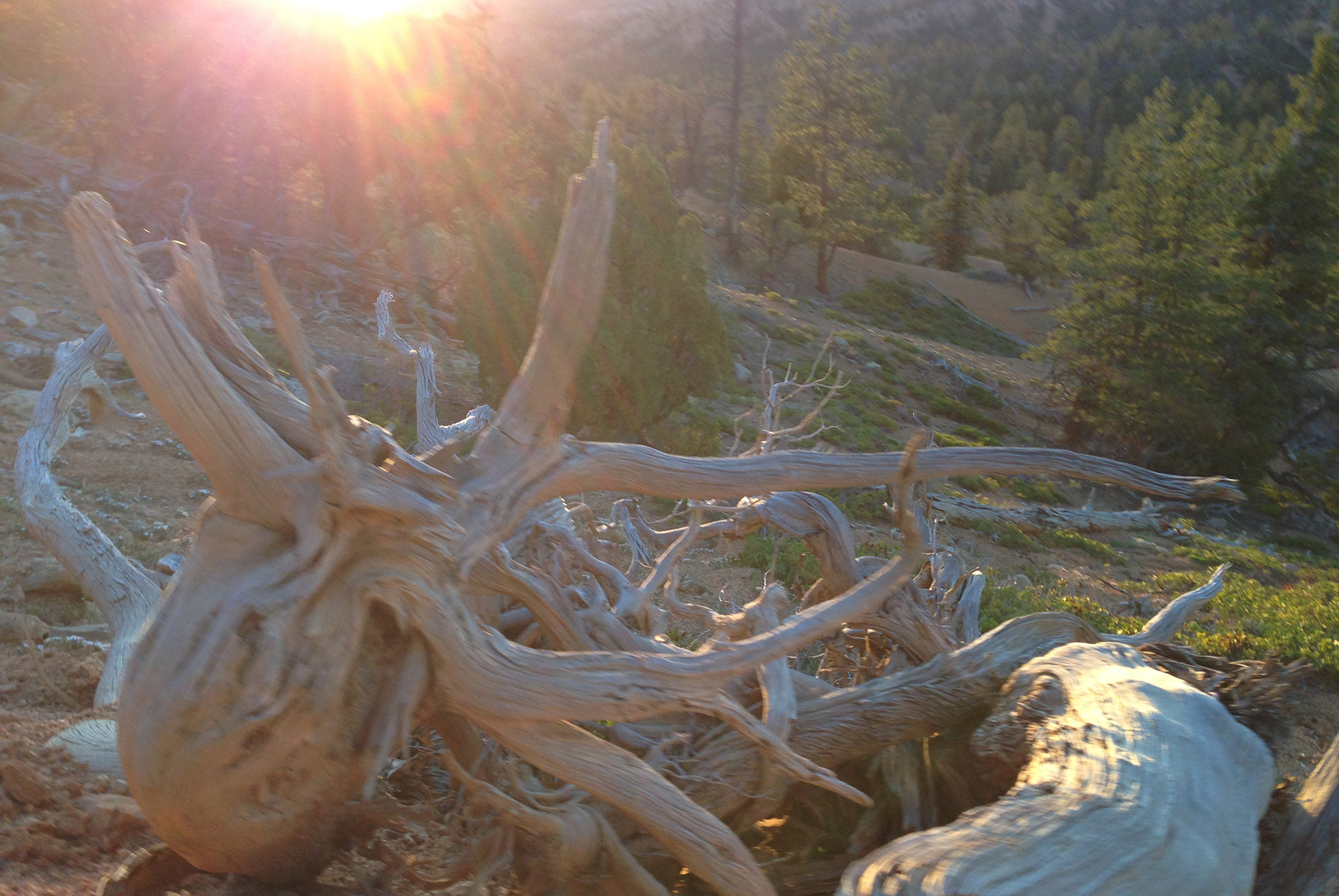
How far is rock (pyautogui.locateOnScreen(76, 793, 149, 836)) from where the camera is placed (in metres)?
2.68

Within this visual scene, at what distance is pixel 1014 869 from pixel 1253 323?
19.6m

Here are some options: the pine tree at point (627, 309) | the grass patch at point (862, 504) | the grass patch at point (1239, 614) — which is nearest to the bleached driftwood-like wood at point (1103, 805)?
the grass patch at point (1239, 614)

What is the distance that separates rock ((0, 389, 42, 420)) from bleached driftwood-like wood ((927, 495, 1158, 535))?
8.54 m

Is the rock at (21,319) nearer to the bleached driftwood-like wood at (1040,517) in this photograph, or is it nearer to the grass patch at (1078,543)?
the bleached driftwood-like wood at (1040,517)

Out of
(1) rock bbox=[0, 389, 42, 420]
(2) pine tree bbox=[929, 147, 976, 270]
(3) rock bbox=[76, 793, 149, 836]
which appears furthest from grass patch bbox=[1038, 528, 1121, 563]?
(2) pine tree bbox=[929, 147, 976, 270]

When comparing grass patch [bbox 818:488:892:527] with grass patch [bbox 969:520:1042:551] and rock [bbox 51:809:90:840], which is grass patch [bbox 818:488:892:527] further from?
rock [bbox 51:809:90:840]

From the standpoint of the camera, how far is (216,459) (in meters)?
2.15

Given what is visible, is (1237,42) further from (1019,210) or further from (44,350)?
(44,350)

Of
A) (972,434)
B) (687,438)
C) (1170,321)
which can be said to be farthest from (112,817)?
(1170,321)

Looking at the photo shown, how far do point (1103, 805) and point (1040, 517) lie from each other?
9.55 m

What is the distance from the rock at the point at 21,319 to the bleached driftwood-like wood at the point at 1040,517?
958 centimetres

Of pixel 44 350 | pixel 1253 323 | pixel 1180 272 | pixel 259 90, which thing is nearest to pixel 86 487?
pixel 44 350

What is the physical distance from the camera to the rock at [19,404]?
7.51 m

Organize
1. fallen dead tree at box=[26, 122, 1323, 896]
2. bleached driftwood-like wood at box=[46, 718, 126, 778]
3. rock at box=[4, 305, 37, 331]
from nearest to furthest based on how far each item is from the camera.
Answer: fallen dead tree at box=[26, 122, 1323, 896]
bleached driftwood-like wood at box=[46, 718, 126, 778]
rock at box=[4, 305, 37, 331]
